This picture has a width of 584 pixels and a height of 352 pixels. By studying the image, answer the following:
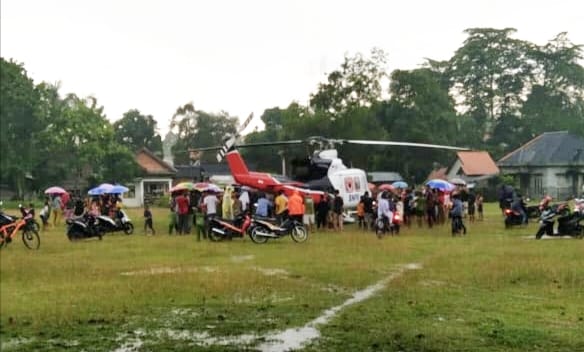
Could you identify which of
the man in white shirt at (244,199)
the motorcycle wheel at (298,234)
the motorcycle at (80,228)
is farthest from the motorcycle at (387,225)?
the motorcycle at (80,228)

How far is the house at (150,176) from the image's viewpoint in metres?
4.94

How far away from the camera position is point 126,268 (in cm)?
671

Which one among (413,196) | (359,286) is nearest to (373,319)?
(359,286)

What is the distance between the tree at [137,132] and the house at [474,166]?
4.58 metres

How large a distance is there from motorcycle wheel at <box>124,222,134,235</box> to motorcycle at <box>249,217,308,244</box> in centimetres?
236

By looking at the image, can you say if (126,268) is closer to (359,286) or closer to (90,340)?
(90,340)

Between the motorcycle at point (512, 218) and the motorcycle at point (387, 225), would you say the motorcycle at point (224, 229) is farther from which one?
the motorcycle at point (512, 218)

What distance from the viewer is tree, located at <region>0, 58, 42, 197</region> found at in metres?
3.21

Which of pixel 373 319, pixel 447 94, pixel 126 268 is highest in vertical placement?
pixel 447 94

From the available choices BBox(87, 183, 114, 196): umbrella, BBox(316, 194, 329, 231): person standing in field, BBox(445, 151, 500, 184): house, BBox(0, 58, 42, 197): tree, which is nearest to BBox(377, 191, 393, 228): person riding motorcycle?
BBox(316, 194, 329, 231): person standing in field

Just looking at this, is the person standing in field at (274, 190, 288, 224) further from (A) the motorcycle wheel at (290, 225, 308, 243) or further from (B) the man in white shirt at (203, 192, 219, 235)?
(B) the man in white shirt at (203, 192, 219, 235)

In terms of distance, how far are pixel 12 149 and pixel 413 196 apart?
15.3m

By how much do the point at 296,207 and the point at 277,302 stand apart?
30.2ft

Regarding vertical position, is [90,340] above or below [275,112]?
below
